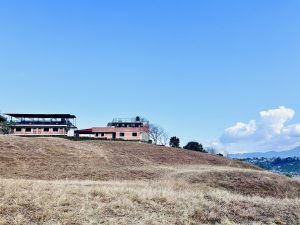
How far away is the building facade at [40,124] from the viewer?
100750 millimetres

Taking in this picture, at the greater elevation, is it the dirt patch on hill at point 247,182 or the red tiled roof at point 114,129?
the red tiled roof at point 114,129

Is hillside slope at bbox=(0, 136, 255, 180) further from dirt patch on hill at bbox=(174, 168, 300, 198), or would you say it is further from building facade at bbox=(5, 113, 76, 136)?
building facade at bbox=(5, 113, 76, 136)

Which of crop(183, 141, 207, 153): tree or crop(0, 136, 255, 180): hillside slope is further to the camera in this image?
crop(183, 141, 207, 153): tree

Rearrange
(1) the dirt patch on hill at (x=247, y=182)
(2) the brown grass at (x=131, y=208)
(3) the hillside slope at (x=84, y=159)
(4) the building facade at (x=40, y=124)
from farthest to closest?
1. (4) the building facade at (x=40, y=124)
2. (3) the hillside slope at (x=84, y=159)
3. (1) the dirt patch on hill at (x=247, y=182)
4. (2) the brown grass at (x=131, y=208)

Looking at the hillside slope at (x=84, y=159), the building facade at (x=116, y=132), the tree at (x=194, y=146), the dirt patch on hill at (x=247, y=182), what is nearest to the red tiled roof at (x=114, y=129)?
the building facade at (x=116, y=132)

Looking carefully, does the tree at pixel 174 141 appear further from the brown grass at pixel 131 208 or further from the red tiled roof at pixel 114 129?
the brown grass at pixel 131 208

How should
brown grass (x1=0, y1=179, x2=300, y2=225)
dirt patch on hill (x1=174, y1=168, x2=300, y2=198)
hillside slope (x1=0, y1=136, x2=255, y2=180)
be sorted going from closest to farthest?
1. brown grass (x1=0, y1=179, x2=300, y2=225)
2. dirt patch on hill (x1=174, y1=168, x2=300, y2=198)
3. hillside slope (x1=0, y1=136, x2=255, y2=180)

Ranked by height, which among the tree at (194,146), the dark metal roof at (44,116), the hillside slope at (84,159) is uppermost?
the dark metal roof at (44,116)

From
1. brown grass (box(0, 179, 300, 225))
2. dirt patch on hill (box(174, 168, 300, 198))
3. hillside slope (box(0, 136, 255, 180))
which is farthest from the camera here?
hillside slope (box(0, 136, 255, 180))

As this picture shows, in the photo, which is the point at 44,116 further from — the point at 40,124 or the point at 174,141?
the point at 174,141

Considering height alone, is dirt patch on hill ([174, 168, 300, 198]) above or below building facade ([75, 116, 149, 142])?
below

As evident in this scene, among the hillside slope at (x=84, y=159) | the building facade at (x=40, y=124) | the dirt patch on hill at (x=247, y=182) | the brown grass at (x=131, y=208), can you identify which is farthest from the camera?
the building facade at (x=40, y=124)

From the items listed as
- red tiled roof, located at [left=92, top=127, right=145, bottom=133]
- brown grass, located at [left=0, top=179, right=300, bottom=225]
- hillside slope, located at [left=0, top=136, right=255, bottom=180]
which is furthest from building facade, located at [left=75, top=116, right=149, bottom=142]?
brown grass, located at [left=0, top=179, right=300, bottom=225]

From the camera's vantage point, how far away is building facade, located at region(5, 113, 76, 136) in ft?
331
